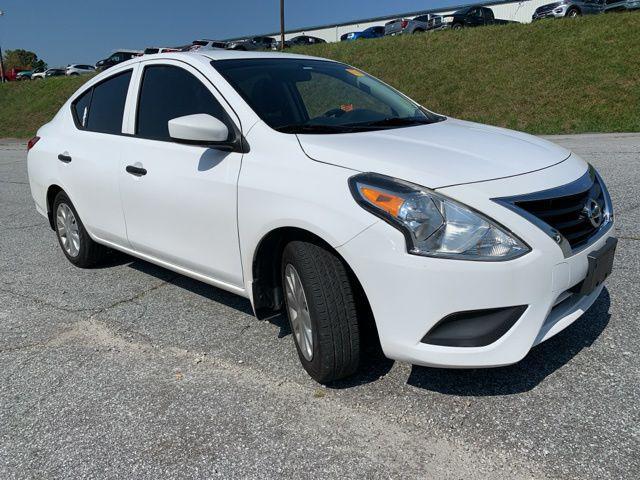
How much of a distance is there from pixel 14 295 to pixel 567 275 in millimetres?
3930

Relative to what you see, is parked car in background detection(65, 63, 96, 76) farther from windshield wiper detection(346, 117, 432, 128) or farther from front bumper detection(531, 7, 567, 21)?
windshield wiper detection(346, 117, 432, 128)

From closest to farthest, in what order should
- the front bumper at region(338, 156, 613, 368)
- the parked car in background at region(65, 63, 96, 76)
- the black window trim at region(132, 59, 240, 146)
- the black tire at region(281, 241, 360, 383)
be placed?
the front bumper at region(338, 156, 613, 368) < the black tire at region(281, 241, 360, 383) < the black window trim at region(132, 59, 240, 146) < the parked car in background at region(65, 63, 96, 76)

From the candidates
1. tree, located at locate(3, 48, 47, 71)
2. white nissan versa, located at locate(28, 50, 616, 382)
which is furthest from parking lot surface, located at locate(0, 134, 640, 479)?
tree, located at locate(3, 48, 47, 71)

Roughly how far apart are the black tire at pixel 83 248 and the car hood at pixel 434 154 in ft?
8.50

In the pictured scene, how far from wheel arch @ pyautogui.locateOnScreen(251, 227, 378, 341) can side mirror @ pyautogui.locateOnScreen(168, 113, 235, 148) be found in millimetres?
590

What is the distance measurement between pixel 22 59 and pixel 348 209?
3645 inches

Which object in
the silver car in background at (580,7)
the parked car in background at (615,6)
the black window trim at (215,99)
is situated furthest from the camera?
the silver car in background at (580,7)

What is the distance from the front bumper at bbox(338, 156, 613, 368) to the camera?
2.15 metres

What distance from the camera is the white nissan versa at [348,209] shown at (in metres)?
2.19

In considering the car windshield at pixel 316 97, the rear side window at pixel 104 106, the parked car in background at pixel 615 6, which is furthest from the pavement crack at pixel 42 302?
the parked car in background at pixel 615 6

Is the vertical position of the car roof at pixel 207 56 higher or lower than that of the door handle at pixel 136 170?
higher

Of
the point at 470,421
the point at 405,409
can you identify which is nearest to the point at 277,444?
the point at 405,409

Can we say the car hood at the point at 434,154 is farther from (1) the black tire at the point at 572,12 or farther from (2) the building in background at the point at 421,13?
(2) the building in background at the point at 421,13

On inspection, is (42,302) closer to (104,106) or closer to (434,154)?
(104,106)
